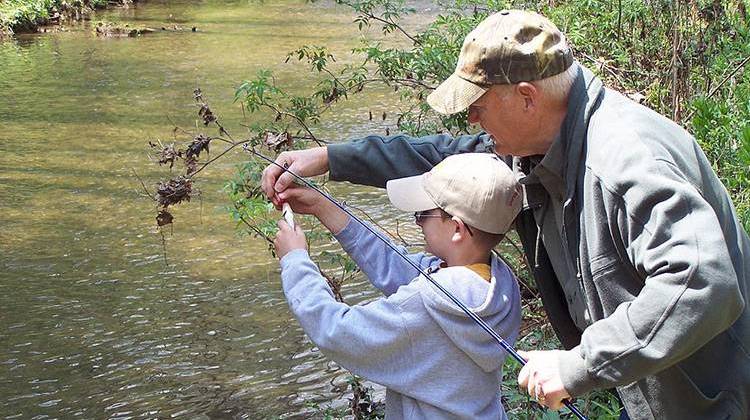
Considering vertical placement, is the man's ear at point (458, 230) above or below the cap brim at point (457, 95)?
below

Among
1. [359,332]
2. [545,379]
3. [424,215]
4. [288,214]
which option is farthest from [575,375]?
[288,214]

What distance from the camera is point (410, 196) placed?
2.45 metres

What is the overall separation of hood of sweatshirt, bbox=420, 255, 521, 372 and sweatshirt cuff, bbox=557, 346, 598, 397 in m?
0.28

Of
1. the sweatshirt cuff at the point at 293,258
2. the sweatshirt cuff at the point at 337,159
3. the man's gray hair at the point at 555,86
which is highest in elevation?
the man's gray hair at the point at 555,86

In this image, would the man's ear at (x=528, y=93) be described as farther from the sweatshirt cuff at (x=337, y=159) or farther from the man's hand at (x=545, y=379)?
the sweatshirt cuff at (x=337, y=159)

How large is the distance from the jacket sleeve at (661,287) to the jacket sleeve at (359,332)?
1.37 feet

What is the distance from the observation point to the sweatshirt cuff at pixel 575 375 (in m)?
1.99

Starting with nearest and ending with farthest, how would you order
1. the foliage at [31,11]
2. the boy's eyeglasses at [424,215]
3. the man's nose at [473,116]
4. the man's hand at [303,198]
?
the man's nose at [473,116] < the boy's eyeglasses at [424,215] < the man's hand at [303,198] < the foliage at [31,11]

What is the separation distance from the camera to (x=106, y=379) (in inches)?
218

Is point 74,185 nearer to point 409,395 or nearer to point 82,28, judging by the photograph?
point 409,395

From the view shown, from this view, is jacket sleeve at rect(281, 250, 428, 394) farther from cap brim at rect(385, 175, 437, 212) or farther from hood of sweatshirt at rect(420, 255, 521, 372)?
cap brim at rect(385, 175, 437, 212)

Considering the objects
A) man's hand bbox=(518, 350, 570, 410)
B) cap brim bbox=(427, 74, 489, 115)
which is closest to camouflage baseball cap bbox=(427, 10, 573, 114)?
cap brim bbox=(427, 74, 489, 115)

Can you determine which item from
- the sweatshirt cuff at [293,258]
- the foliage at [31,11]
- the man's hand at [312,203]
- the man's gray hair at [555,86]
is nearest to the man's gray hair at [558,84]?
the man's gray hair at [555,86]

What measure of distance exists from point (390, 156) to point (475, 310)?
76 cm
